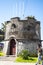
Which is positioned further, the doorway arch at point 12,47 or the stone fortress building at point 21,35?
the doorway arch at point 12,47

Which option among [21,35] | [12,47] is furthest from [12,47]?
[21,35]

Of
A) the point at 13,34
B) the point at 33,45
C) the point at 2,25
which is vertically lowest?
the point at 33,45

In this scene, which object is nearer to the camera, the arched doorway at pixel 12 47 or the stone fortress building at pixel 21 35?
the stone fortress building at pixel 21 35

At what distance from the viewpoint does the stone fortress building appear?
24.7 m

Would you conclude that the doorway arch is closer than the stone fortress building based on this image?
No

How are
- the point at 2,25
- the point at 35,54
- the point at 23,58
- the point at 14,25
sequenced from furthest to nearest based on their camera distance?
the point at 2,25 < the point at 14,25 < the point at 35,54 < the point at 23,58

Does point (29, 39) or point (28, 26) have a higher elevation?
point (28, 26)

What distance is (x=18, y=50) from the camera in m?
24.4

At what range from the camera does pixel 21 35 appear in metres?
25.0

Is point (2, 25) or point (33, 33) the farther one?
point (2, 25)

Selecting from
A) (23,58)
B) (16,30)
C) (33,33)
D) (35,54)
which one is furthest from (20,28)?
(23,58)

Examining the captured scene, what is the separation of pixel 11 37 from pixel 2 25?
2320 centimetres

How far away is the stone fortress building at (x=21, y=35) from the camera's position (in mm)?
24656

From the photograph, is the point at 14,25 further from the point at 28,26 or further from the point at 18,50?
the point at 18,50
